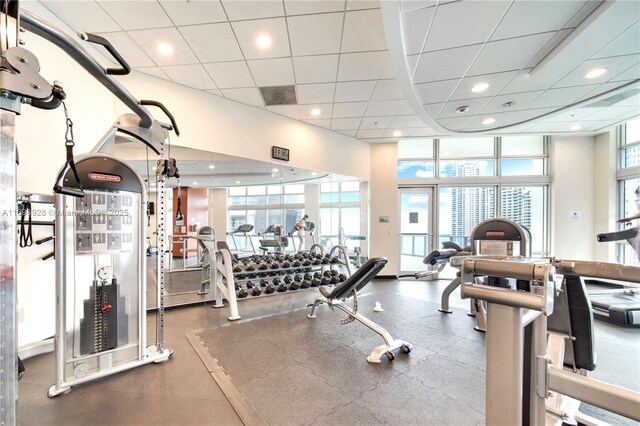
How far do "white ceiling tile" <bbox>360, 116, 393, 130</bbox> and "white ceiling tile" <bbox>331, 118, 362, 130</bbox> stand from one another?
123 mm

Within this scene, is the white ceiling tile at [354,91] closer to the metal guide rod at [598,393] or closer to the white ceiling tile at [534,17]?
the white ceiling tile at [534,17]

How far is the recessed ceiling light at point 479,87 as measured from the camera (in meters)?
3.47

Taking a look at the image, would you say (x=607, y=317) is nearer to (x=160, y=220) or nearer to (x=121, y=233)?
(x=160, y=220)

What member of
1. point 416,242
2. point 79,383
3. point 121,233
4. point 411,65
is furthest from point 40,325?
point 416,242

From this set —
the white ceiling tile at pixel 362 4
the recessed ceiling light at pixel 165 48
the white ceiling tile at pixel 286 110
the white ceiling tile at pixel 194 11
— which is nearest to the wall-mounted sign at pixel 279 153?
the white ceiling tile at pixel 286 110

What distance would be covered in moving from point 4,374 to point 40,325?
2.22 meters

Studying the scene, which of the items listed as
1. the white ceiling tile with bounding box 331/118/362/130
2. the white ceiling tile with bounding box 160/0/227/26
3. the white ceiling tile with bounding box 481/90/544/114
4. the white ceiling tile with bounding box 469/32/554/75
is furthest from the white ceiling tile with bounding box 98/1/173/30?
the white ceiling tile with bounding box 481/90/544/114

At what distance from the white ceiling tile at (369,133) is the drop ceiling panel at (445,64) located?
225 cm

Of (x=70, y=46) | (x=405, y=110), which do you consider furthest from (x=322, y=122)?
(x=70, y=46)

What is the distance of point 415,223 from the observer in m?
6.62

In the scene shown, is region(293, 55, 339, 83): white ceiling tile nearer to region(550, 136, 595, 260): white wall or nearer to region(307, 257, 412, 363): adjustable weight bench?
region(307, 257, 412, 363): adjustable weight bench

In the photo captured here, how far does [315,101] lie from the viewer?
4324 millimetres

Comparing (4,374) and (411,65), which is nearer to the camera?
(4,374)

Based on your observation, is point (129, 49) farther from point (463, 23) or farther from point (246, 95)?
point (463, 23)
